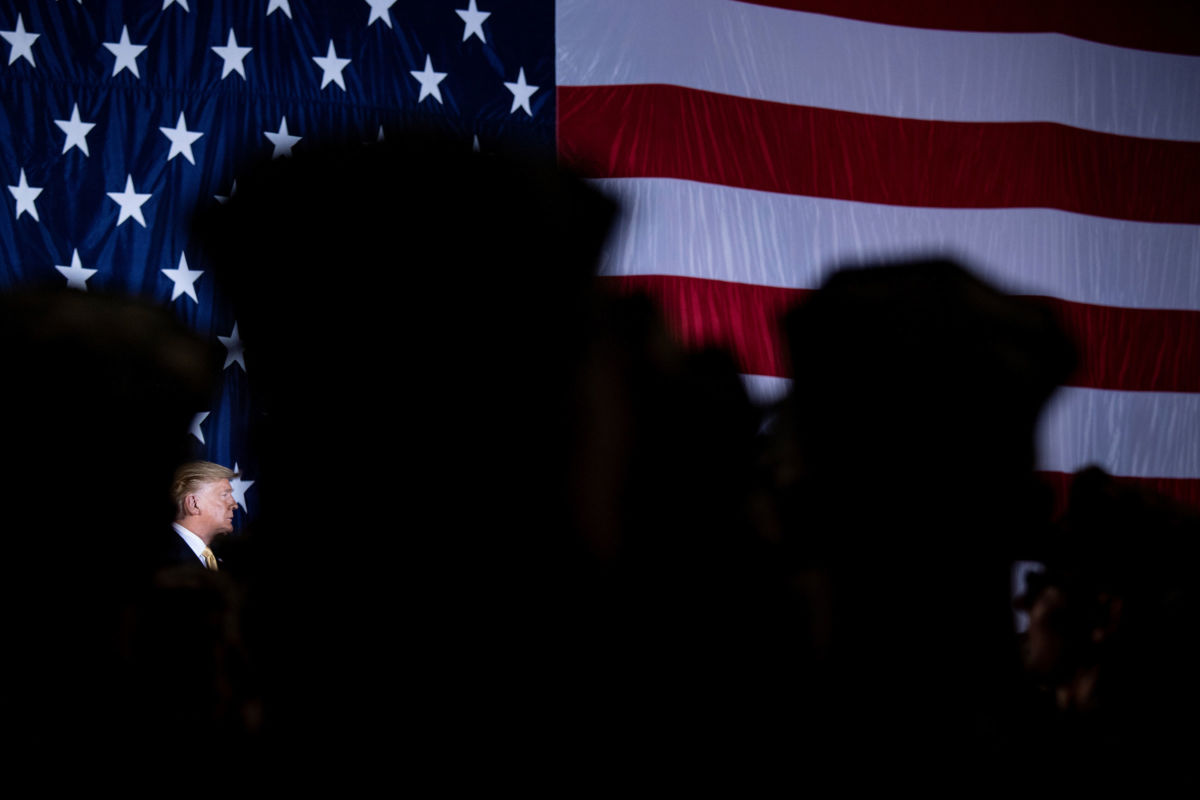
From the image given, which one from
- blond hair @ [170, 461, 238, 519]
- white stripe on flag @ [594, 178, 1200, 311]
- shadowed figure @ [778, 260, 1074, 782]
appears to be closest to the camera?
shadowed figure @ [778, 260, 1074, 782]

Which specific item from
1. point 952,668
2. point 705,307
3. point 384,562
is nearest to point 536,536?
point 384,562

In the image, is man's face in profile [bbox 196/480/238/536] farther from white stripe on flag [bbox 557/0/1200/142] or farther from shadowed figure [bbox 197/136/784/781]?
shadowed figure [bbox 197/136/784/781]

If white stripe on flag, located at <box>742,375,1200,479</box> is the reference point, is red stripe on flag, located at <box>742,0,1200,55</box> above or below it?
above

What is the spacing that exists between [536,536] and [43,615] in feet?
0.78

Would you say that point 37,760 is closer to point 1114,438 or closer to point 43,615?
point 43,615

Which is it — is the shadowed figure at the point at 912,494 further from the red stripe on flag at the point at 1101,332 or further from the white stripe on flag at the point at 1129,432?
the white stripe on flag at the point at 1129,432

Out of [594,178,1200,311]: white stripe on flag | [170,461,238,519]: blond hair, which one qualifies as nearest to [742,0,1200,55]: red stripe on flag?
[594,178,1200,311]: white stripe on flag

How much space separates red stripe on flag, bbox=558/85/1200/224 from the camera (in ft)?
9.80

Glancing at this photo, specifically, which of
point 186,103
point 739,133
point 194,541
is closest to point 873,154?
point 739,133

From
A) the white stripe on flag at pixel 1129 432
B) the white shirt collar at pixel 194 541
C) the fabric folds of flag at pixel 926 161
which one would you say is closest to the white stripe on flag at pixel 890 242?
the fabric folds of flag at pixel 926 161

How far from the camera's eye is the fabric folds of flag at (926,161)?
299 cm

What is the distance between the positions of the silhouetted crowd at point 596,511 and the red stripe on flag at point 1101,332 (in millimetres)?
2527

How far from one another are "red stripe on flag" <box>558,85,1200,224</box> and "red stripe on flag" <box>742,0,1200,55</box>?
0.32 m

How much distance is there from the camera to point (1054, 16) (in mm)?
3291
